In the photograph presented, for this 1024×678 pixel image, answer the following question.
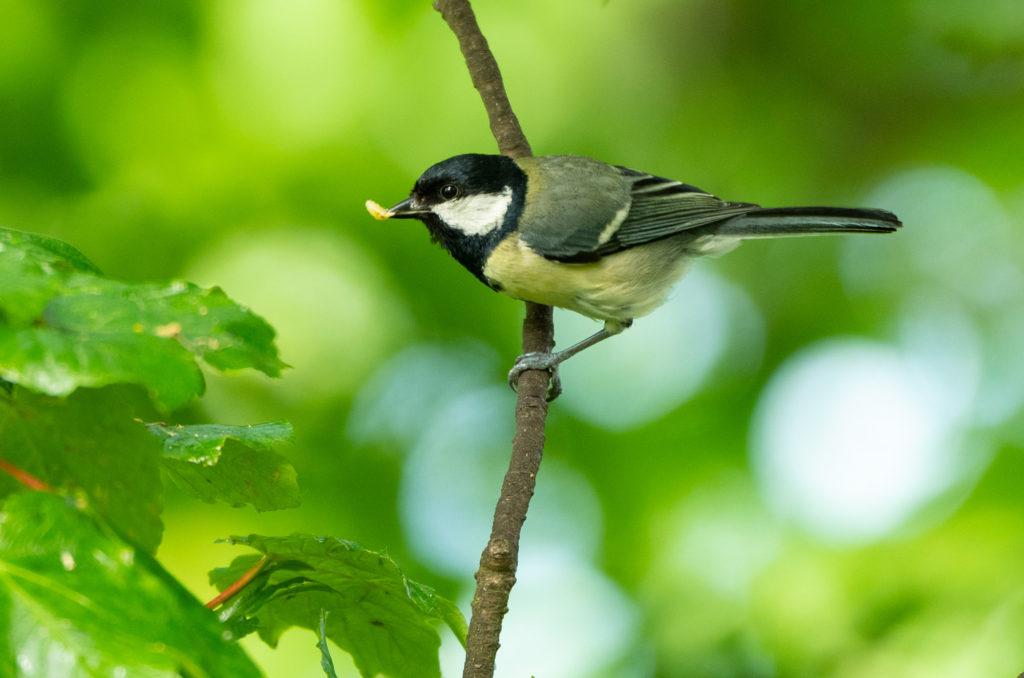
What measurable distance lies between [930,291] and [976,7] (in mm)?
1099

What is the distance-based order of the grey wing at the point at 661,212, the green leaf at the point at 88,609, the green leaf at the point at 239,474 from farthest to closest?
the grey wing at the point at 661,212, the green leaf at the point at 239,474, the green leaf at the point at 88,609

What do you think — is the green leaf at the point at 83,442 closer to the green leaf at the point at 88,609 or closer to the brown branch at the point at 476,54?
the green leaf at the point at 88,609

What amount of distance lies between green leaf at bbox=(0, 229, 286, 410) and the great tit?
1.53 m

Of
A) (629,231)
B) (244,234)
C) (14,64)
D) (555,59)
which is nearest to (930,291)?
(629,231)

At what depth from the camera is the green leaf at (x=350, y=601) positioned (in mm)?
928

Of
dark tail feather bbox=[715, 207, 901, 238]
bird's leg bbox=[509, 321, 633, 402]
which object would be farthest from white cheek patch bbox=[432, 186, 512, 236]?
dark tail feather bbox=[715, 207, 901, 238]

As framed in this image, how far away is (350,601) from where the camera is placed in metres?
1.01

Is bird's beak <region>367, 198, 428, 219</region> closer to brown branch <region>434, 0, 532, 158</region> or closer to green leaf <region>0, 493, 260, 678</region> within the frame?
brown branch <region>434, 0, 532, 158</region>

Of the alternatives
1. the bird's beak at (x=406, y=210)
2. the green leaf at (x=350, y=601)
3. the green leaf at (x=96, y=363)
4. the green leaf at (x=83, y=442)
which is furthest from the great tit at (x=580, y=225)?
the green leaf at (x=96, y=363)

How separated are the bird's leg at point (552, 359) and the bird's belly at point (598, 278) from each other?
0.04 metres

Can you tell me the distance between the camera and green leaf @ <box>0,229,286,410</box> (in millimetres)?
595

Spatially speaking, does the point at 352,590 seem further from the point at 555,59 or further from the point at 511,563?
the point at 555,59

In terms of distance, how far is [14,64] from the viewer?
110 inches

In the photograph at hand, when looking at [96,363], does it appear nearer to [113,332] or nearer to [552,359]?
[113,332]
